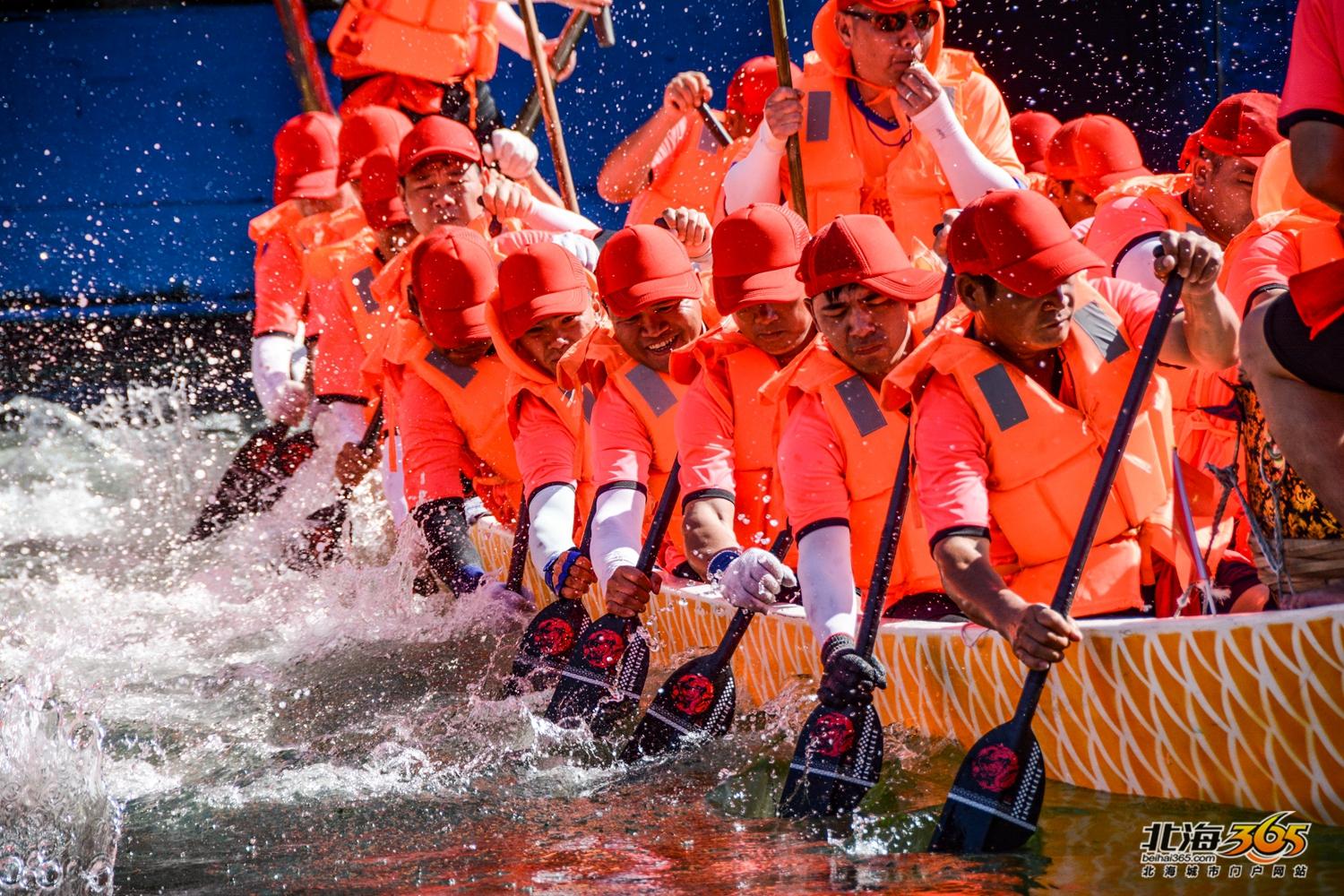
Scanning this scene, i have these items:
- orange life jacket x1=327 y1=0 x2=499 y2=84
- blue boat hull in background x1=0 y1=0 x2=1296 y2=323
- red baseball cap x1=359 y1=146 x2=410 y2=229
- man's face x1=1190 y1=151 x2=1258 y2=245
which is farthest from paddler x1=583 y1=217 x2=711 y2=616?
blue boat hull in background x1=0 y1=0 x2=1296 y2=323

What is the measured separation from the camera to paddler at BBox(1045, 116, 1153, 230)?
19.1 ft

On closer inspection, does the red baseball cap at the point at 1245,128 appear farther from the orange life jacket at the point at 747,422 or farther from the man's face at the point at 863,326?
the orange life jacket at the point at 747,422

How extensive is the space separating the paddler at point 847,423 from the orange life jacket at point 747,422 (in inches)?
14.0

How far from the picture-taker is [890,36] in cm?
508

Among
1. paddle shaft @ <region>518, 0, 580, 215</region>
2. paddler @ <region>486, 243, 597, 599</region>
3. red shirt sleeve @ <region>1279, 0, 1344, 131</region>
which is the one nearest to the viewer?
red shirt sleeve @ <region>1279, 0, 1344, 131</region>

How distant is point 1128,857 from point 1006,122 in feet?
9.48

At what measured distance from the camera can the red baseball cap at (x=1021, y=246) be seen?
11.1ft

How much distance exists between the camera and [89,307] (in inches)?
367

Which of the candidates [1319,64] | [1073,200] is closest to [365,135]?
[1073,200]

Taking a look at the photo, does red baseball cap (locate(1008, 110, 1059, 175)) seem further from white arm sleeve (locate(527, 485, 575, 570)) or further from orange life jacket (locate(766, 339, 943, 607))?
orange life jacket (locate(766, 339, 943, 607))

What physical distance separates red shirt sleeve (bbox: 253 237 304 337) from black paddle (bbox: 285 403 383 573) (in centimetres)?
58

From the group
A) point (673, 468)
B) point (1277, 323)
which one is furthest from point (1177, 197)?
point (1277, 323)

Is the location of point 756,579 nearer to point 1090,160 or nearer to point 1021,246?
point 1021,246

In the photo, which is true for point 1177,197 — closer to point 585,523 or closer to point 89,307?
point 585,523
